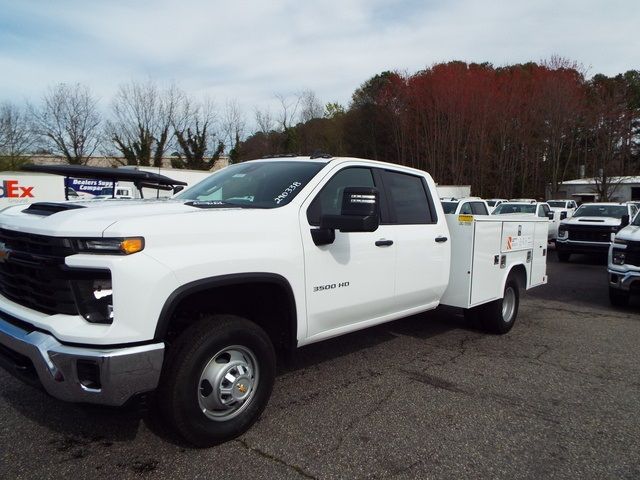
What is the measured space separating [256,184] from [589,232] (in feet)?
42.8

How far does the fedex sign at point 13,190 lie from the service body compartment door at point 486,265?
2215 cm

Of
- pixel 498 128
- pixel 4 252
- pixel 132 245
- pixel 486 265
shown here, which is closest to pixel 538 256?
pixel 486 265

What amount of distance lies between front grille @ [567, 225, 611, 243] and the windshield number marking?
12.9 metres

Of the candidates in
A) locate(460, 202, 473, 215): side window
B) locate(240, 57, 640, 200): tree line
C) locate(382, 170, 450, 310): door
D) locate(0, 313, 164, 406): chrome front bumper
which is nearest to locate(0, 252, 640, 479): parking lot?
locate(0, 313, 164, 406): chrome front bumper

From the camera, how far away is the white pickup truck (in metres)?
2.70

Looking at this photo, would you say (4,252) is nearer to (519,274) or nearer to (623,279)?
(519,274)

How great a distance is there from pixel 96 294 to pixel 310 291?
145 centimetres

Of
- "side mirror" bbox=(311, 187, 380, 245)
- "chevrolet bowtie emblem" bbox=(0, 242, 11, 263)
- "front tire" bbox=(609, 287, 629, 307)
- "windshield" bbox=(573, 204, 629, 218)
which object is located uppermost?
"side mirror" bbox=(311, 187, 380, 245)

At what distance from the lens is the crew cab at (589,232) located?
14008mm

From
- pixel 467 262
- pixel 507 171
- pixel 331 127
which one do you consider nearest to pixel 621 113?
pixel 507 171

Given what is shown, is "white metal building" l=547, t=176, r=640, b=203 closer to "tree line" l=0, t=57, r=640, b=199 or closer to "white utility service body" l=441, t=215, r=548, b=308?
"tree line" l=0, t=57, r=640, b=199

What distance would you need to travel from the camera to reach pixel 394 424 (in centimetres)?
362

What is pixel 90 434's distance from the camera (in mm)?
3361

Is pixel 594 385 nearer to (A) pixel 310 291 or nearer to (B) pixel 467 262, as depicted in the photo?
(B) pixel 467 262
